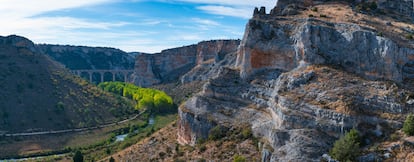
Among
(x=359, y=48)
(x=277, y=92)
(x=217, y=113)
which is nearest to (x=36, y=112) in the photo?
(x=217, y=113)

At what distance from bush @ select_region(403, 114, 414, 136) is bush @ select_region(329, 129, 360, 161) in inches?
141

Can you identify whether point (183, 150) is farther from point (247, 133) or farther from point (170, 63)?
point (170, 63)

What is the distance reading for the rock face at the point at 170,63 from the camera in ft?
533

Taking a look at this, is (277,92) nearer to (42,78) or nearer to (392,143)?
(392,143)

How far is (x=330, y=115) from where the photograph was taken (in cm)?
3709

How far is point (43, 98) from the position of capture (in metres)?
100

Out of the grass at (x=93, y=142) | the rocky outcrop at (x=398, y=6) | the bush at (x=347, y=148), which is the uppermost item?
the rocky outcrop at (x=398, y=6)

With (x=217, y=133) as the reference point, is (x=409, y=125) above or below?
above

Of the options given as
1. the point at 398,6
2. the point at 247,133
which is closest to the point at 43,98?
the point at 247,133

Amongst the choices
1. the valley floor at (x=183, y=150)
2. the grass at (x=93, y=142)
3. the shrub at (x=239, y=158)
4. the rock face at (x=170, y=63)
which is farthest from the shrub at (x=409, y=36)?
the rock face at (x=170, y=63)

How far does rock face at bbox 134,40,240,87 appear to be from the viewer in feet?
533

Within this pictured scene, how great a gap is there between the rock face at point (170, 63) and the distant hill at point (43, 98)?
148 ft

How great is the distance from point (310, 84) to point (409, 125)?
10.3 m

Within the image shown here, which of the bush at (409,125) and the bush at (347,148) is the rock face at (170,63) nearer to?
the bush at (347,148)
